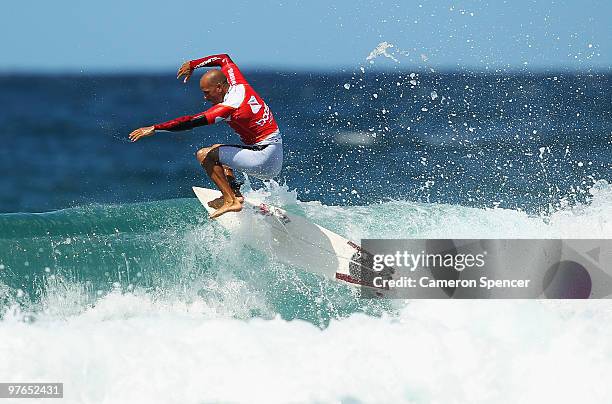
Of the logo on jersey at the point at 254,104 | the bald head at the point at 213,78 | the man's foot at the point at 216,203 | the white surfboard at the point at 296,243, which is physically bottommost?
the white surfboard at the point at 296,243

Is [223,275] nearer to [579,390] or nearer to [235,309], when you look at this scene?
[235,309]

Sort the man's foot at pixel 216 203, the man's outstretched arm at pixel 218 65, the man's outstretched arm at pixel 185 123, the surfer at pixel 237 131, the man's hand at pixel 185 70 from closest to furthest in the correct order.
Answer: the man's outstretched arm at pixel 185 123 < the surfer at pixel 237 131 < the man's outstretched arm at pixel 218 65 < the man's hand at pixel 185 70 < the man's foot at pixel 216 203

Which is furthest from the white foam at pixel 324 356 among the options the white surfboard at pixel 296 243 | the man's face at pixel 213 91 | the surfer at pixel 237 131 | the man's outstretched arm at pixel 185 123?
the man's face at pixel 213 91

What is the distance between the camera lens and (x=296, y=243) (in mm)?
10633

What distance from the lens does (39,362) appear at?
880cm

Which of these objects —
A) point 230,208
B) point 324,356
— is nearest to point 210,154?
point 230,208

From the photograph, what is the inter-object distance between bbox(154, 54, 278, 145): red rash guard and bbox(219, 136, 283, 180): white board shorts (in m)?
0.10

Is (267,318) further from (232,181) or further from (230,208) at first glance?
(232,181)

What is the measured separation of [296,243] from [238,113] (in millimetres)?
1861

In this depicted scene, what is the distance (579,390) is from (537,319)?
1.37 m

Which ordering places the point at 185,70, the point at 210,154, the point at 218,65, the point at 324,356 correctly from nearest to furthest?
1. the point at 324,356
2. the point at 210,154
3. the point at 185,70
4. the point at 218,65

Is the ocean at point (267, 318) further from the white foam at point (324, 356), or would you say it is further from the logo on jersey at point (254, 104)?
the logo on jersey at point (254, 104)

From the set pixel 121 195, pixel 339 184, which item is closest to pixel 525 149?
pixel 339 184

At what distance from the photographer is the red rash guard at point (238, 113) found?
30.1 ft
